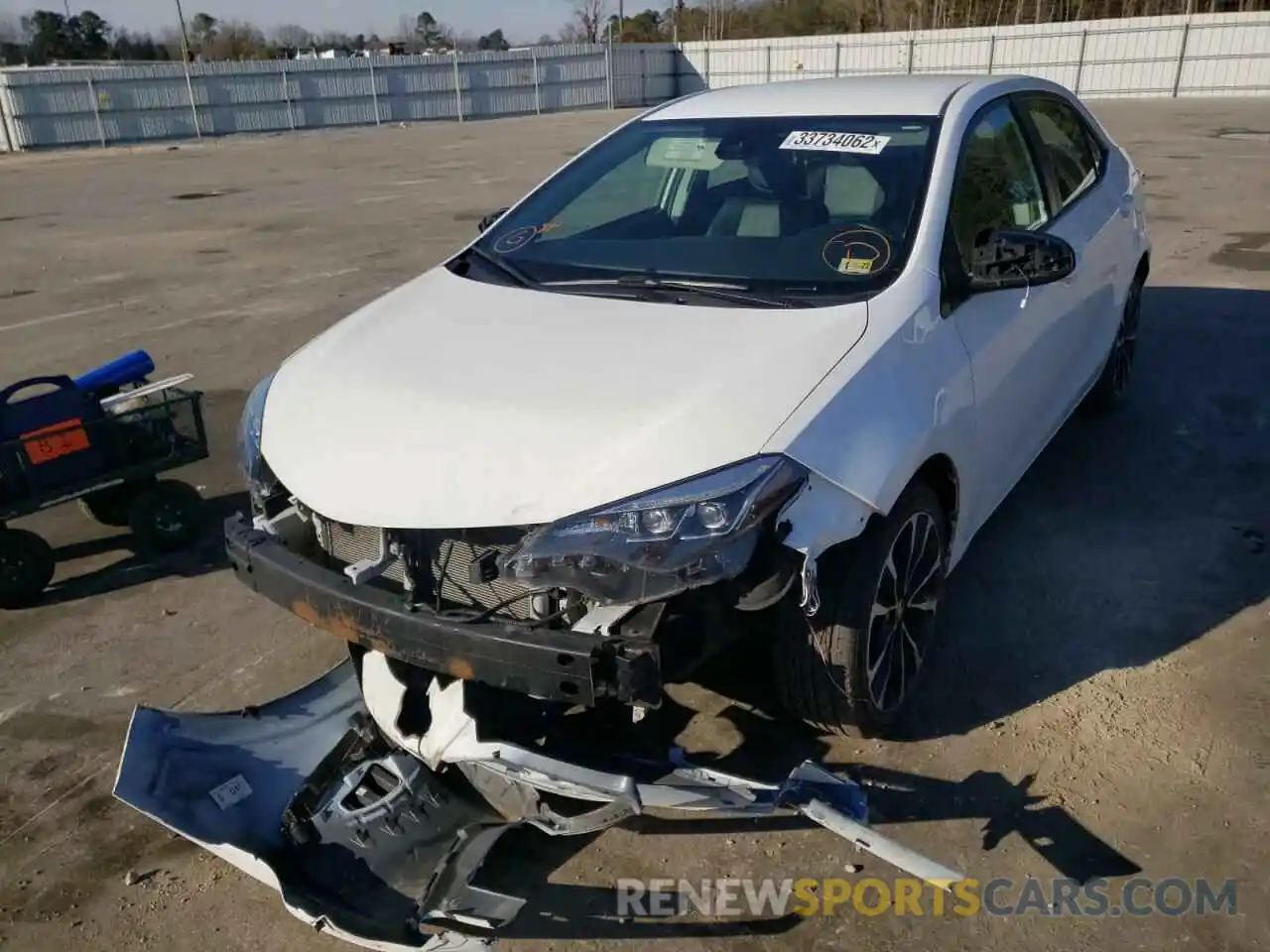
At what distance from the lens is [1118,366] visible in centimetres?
529

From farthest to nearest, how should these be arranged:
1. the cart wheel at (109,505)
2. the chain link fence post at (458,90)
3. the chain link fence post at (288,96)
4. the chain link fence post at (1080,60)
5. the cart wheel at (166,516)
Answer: the chain link fence post at (458,90), the chain link fence post at (1080,60), the chain link fence post at (288,96), the cart wheel at (109,505), the cart wheel at (166,516)

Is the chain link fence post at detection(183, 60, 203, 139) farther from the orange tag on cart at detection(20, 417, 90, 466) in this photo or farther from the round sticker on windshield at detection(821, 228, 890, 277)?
the round sticker on windshield at detection(821, 228, 890, 277)

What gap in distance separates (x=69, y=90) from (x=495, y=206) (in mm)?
19193

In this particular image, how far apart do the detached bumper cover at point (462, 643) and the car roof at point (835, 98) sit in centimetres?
231

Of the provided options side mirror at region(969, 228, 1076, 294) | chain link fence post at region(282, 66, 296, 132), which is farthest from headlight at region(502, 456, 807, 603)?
chain link fence post at region(282, 66, 296, 132)

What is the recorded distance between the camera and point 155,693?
135 inches

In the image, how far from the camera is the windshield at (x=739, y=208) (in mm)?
3119

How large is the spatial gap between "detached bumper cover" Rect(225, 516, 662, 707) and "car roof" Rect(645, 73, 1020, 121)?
231 centimetres

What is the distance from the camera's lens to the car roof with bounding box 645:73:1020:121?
360 centimetres

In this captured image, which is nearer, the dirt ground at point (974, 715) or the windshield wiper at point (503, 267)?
the dirt ground at point (974, 715)

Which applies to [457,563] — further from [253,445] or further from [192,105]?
[192,105]

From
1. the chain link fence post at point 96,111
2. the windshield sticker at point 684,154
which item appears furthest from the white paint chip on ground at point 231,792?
the chain link fence post at point 96,111

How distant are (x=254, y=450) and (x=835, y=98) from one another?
2405mm

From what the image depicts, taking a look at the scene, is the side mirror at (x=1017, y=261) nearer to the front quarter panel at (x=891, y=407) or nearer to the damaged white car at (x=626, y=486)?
the damaged white car at (x=626, y=486)
